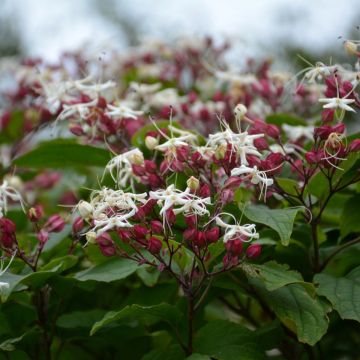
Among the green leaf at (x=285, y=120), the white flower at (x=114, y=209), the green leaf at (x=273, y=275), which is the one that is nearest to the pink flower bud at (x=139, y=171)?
the white flower at (x=114, y=209)

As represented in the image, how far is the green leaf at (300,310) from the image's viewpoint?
1229 millimetres

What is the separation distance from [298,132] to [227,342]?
639 millimetres

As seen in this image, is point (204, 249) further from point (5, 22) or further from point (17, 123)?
point (5, 22)

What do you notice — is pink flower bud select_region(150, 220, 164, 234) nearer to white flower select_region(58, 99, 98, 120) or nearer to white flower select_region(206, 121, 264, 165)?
white flower select_region(206, 121, 264, 165)

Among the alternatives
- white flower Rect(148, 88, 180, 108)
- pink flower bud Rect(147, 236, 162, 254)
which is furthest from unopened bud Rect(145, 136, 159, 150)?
white flower Rect(148, 88, 180, 108)

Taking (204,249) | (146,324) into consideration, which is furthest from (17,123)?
(204,249)

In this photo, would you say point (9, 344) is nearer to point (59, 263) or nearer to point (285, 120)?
point (59, 263)

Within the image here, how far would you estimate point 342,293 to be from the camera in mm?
1288

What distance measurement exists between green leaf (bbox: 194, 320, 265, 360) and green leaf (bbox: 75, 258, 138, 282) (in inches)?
7.5

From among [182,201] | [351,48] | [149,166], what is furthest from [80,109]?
[351,48]

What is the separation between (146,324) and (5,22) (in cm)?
544

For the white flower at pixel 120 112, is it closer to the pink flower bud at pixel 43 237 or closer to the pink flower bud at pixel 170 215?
the pink flower bud at pixel 43 237

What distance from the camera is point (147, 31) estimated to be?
21.3 ft

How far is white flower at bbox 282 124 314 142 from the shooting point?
174 cm
